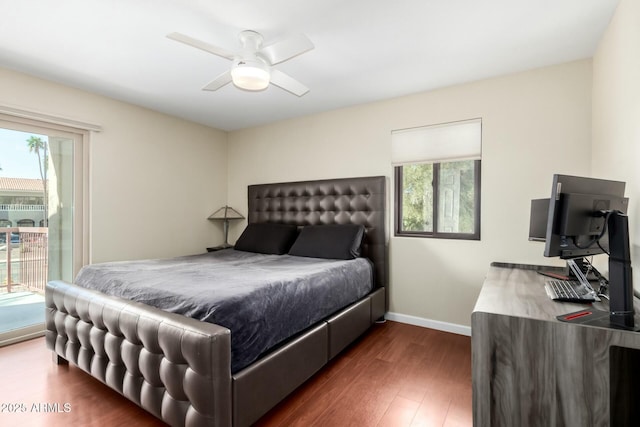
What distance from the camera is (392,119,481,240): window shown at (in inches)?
111

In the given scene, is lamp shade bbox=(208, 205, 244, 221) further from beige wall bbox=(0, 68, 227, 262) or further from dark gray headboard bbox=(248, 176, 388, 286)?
dark gray headboard bbox=(248, 176, 388, 286)

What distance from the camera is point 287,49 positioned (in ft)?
6.07

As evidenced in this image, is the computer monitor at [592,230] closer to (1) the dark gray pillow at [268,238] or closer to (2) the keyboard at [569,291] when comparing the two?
(2) the keyboard at [569,291]

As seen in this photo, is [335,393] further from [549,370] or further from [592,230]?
[592,230]

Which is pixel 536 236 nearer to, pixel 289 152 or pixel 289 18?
pixel 289 18

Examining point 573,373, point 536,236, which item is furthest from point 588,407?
point 536,236

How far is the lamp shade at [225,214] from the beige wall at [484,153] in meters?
1.28

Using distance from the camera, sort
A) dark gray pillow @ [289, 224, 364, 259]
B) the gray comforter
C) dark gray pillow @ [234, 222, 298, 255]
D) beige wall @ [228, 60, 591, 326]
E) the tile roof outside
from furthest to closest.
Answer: dark gray pillow @ [234, 222, 298, 255], dark gray pillow @ [289, 224, 364, 259], the tile roof outside, beige wall @ [228, 60, 591, 326], the gray comforter

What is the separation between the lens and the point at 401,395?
1.92 metres

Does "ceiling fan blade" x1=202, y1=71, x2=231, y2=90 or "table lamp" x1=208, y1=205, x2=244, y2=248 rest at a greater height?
"ceiling fan blade" x1=202, y1=71, x2=231, y2=90

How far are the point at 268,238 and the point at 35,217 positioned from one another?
2197mm

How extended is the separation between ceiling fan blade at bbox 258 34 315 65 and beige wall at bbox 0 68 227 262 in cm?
219

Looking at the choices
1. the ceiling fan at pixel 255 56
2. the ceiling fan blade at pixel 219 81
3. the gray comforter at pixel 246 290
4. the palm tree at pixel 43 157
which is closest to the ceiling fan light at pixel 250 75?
the ceiling fan at pixel 255 56

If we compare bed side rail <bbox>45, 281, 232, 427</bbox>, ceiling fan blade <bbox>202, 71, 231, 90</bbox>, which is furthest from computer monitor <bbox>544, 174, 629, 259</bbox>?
ceiling fan blade <bbox>202, 71, 231, 90</bbox>
